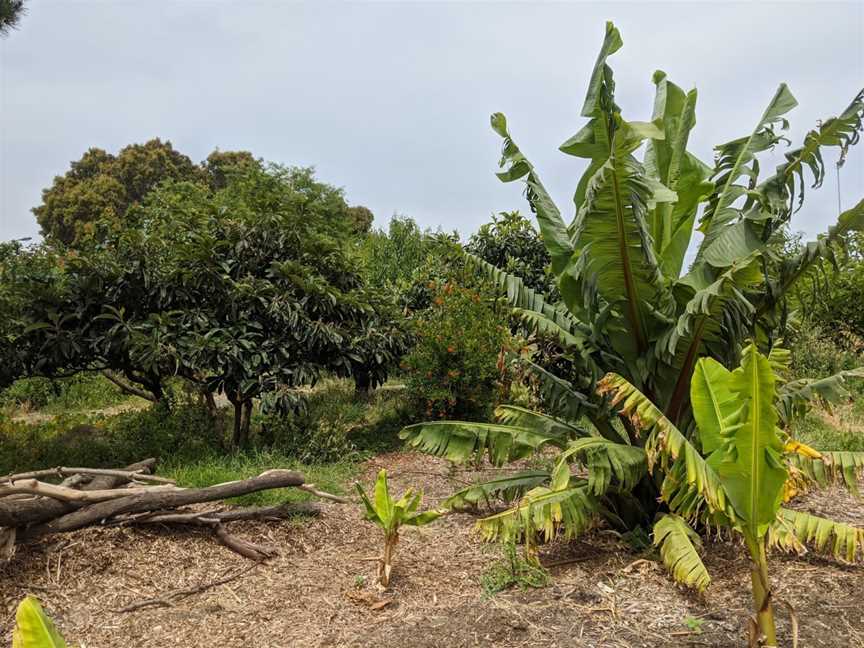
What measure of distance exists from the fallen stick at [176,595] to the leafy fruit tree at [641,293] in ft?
6.04

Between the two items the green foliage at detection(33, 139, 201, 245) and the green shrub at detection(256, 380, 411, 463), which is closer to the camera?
the green shrub at detection(256, 380, 411, 463)

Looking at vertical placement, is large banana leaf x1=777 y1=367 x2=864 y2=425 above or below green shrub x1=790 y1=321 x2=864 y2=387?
below

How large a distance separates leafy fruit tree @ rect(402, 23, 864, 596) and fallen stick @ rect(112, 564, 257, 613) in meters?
1.84

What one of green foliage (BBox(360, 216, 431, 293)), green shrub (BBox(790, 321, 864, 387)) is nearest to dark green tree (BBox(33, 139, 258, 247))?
green foliage (BBox(360, 216, 431, 293))

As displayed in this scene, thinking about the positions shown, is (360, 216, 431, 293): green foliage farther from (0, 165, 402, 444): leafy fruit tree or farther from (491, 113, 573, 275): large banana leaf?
(491, 113, 573, 275): large banana leaf

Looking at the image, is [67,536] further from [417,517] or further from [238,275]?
[238,275]

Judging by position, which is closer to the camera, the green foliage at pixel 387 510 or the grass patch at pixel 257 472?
the green foliage at pixel 387 510

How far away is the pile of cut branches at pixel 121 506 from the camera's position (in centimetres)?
446

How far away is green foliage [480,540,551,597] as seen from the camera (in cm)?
441

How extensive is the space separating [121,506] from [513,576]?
10.3 ft

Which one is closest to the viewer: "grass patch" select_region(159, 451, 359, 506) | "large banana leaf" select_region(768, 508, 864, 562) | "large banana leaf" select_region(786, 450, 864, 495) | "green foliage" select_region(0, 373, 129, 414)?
"large banana leaf" select_region(768, 508, 864, 562)

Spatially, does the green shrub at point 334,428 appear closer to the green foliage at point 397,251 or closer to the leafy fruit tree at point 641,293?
the leafy fruit tree at point 641,293

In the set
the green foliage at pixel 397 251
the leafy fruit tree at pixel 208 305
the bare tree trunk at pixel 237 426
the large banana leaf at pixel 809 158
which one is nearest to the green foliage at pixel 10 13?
the leafy fruit tree at pixel 208 305

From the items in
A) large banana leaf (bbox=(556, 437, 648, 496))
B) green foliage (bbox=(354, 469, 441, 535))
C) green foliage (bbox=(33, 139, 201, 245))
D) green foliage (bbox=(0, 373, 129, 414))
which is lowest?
green foliage (bbox=(0, 373, 129, 414))
